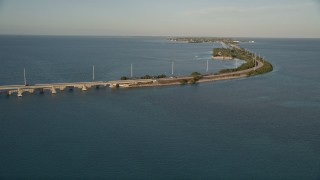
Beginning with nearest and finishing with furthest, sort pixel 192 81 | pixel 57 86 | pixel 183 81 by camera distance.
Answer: pixel 57 86 < pixel 183 81 < pixel 192 81

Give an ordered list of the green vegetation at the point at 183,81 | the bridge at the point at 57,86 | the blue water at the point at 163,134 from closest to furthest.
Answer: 1. the blue water at the point at 163,134
2. the bridge at the point at 57,86
3. the green vegetation at the point at 183,81

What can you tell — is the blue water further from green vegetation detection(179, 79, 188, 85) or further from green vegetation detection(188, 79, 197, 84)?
green vegetation detection(188, 79, 197, 84)

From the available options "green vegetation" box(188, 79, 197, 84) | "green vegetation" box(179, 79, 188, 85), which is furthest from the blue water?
"green vegetation" box(188, 79, 197, 84)

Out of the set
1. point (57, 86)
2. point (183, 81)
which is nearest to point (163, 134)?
point (57, 86)

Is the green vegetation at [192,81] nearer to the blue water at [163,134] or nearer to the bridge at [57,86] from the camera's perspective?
the blue water at [163,134]

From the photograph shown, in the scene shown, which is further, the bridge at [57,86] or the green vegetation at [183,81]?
the green vegetation at [183,81]

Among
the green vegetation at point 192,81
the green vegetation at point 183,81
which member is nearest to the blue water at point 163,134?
the green vegetation at point 183,81

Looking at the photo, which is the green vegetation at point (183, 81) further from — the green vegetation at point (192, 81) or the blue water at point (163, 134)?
the blue water at point (163, 134)

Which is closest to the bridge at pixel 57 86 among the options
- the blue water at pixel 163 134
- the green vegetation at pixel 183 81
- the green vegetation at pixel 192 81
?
the blue water at pixel 163 134

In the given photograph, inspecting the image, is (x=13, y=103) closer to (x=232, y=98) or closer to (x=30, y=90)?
(x=30, y=90)

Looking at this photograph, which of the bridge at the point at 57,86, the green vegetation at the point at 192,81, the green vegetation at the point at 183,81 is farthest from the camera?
the green vegetation at the point at 192,81

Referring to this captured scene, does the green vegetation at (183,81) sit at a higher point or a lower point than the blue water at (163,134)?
higher

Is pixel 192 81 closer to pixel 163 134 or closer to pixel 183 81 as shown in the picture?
pixel 183 81
